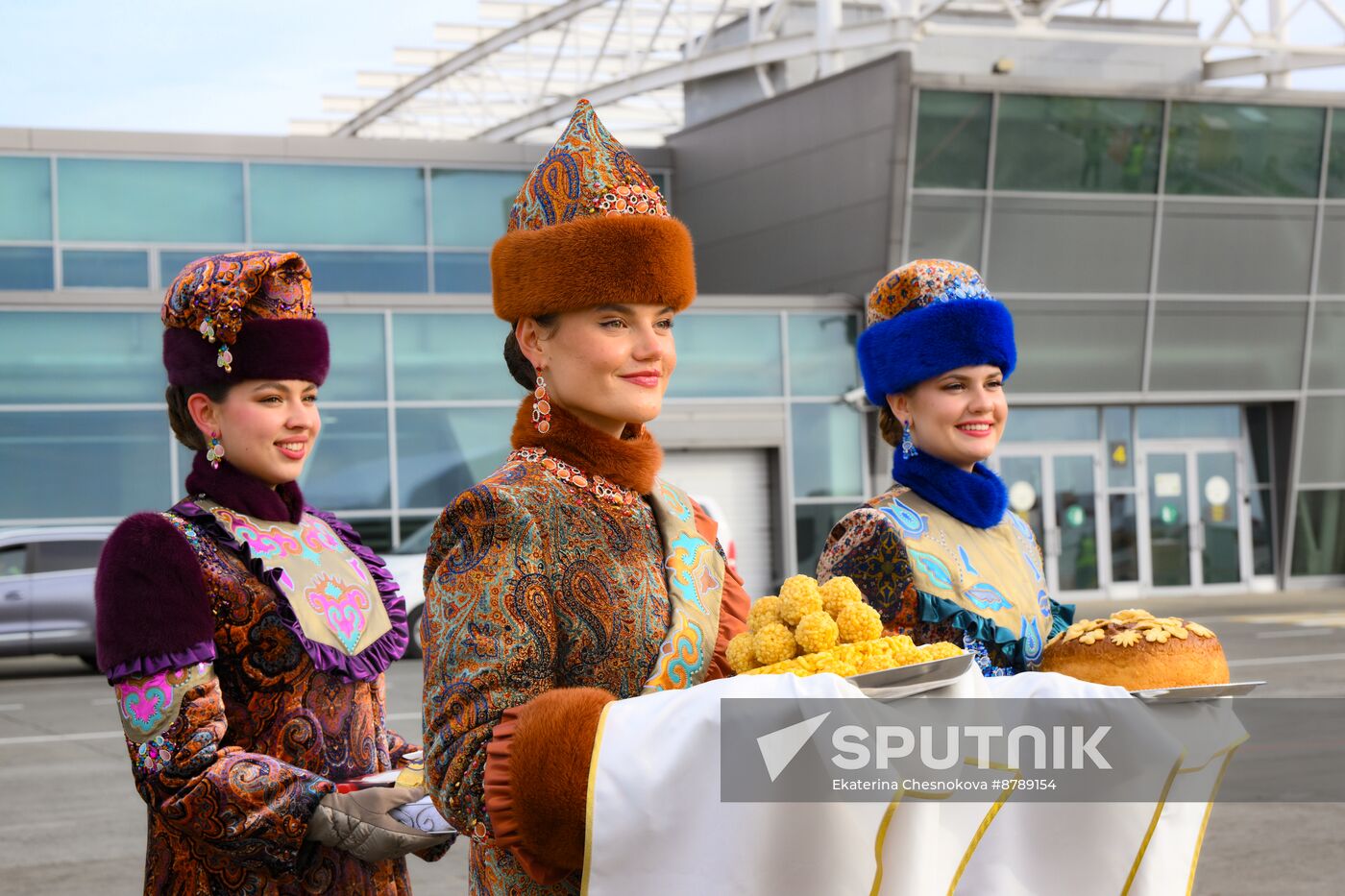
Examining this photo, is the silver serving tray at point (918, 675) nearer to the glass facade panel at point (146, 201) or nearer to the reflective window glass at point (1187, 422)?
the reflective window glass at point (1187, 422)

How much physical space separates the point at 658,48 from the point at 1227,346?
12.0m

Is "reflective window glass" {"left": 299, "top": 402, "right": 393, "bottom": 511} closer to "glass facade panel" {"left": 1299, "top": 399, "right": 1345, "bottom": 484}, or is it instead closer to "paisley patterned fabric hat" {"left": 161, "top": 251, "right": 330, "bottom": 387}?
"glass facade panel" {"left": 1299, "top": 399, "right": 1345, "bottom": 484}

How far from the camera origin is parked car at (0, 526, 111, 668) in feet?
53.6

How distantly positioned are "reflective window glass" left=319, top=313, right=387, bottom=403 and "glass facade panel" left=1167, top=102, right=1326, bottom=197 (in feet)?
38.1

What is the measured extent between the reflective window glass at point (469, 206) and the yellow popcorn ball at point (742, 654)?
24.3 meters

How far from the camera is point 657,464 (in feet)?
8.31

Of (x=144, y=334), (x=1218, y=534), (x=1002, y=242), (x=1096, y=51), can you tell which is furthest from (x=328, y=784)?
(x=1096, y=51)

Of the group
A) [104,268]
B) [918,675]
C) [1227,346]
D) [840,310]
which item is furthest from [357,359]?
[918,675]

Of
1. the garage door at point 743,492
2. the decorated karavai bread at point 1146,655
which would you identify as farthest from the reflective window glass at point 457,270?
the decorated karavai bread at point 1146,655

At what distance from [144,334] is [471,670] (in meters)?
19.8

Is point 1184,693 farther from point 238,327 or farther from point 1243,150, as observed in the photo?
point 1243,150

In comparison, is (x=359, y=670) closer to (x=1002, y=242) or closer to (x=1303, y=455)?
(x=1002, y=242)

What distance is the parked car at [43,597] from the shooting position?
16344 mm

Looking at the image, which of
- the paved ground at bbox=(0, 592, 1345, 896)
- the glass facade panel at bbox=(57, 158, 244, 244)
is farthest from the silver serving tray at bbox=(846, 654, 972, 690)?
the glass facade panel at bbox=(57, 158, 244, 244)
